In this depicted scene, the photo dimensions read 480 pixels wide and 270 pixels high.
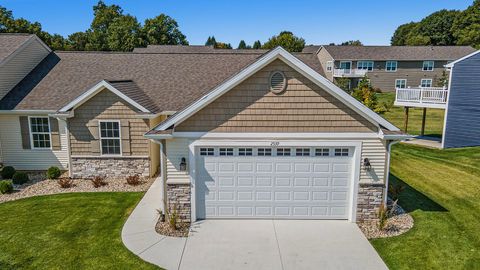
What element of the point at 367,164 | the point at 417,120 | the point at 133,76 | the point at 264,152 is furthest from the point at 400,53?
the point at 264,152

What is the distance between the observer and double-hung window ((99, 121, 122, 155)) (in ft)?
51.3

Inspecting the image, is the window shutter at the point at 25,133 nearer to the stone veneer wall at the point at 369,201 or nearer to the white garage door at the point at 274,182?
the white garage door at the point at 274,182

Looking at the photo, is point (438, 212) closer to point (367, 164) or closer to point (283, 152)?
Answer: point (367, 164)

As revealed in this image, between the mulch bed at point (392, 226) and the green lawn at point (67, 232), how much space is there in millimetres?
6779

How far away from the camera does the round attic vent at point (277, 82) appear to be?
35.0 feet

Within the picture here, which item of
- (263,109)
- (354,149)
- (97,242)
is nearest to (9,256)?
(97,242)

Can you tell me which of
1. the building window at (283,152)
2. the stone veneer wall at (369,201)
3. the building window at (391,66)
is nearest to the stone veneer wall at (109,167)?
the building window at (283,152)

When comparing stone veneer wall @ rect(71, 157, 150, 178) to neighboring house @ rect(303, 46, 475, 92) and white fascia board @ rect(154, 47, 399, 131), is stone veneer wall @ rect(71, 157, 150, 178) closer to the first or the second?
white fascia board @ rect(154, 47, 399, 131)

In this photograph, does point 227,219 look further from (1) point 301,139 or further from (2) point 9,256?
(2) point 9,256

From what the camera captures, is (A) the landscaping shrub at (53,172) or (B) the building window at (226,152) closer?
(B) the building window at (226,152)

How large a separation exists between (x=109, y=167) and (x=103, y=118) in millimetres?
2332

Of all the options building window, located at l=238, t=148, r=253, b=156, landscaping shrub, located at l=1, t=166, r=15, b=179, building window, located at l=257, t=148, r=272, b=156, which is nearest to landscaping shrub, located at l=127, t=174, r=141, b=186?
landscaping shrub, located at l=1, t=166, r=15, b=179

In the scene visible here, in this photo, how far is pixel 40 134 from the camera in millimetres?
16906

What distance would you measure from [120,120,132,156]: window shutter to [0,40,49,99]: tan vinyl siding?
22.7 ft
